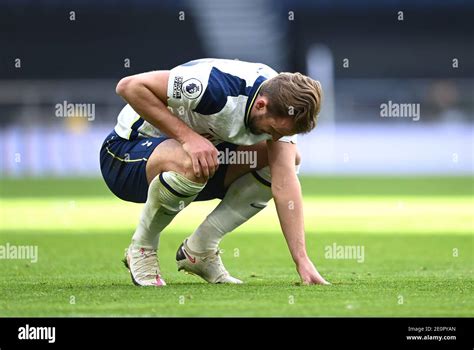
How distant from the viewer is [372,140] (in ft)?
89.1

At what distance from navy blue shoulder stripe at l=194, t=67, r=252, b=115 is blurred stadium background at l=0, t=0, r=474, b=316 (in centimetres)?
260

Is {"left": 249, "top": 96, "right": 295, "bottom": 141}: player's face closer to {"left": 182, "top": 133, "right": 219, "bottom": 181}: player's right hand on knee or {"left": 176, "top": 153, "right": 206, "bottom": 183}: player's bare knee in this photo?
{"left": 182, "top": 133, "right": 219, "bottom": 181}: player's right hand on knee

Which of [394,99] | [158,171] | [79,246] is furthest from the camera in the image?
[394,99]

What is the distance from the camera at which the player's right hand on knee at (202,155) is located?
5485 millimetres

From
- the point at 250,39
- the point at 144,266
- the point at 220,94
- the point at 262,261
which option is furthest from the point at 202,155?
the point at 250,39

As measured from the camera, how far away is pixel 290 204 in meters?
5.86

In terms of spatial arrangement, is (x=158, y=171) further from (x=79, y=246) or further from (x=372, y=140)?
(x=372, y=140)

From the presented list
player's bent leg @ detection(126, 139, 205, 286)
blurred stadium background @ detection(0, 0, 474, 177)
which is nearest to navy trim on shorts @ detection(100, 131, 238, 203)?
player's bent leg @ detection(126, 139, 205, 286)

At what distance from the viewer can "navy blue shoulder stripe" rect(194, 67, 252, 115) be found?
18.0 ft

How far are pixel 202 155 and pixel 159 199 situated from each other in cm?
41

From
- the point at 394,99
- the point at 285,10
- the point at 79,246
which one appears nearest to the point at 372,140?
the point at 394,99

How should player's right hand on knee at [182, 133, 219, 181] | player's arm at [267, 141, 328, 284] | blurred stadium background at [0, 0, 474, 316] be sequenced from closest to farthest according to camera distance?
player's right hand on knee at [182, 133, 219, 181] < player's arm at [267, 141, 328, 284] < blurred stadium background at [0, 0, 474, 316]
